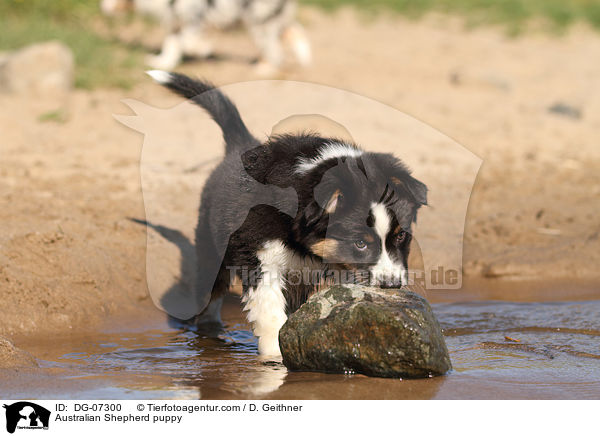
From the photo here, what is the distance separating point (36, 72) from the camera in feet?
32.4

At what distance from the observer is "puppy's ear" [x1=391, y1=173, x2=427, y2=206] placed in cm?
435

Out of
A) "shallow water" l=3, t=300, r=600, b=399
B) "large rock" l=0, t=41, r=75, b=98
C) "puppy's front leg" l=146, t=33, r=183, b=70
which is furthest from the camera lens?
"puppy's front leg" l=146, t=33, r=183, b=70

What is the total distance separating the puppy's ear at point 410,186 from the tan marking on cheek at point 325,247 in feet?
1.41

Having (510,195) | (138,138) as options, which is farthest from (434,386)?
(138,138)

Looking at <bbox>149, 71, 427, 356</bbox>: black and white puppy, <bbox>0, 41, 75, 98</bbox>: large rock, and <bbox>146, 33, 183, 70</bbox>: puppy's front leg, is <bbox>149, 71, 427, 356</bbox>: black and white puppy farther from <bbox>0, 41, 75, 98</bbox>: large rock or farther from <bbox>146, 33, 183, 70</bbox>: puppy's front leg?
<bbox>146, 33, 183, 70</bbox>: puppy's front leg

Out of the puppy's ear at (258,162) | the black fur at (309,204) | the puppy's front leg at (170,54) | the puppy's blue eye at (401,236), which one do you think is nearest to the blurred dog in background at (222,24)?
the puppy's front leg at (170,54)

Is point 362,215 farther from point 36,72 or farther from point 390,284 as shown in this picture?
point 36,72

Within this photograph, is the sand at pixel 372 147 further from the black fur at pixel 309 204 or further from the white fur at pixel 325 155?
the white fur at pixel 325 155

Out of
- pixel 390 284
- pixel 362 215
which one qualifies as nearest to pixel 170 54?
pixel 362 215

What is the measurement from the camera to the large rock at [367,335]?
4141 mm

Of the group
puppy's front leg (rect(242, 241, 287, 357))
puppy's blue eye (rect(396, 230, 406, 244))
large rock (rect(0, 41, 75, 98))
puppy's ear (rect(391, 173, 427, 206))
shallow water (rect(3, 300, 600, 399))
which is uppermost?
large rock (rect(0, 41, 75, 98))

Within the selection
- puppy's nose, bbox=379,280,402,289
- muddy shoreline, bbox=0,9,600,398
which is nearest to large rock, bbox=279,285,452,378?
puppy's nose, bbox=379,280,402,289

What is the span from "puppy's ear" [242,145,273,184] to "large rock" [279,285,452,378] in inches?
28.7
